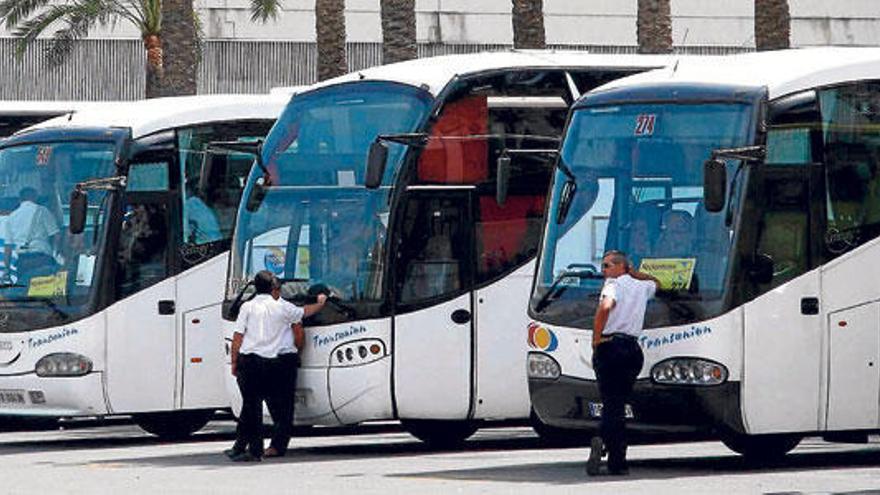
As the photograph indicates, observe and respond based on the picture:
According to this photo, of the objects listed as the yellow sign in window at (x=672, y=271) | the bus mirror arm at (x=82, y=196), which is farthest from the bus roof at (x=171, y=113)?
the yellow sign in window at (x=672, y=271)

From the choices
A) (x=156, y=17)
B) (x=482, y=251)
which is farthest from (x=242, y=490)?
(x=156, y=17)

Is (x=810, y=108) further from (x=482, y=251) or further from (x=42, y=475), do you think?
(x=42, y=475)

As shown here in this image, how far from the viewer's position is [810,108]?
18.2m

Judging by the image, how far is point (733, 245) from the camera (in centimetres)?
1764

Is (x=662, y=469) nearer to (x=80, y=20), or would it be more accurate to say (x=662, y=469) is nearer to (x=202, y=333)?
(x=202, y=333)

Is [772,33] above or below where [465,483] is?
above

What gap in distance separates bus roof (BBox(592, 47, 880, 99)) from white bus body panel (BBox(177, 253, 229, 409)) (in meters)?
5.53

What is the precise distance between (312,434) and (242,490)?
7.66m

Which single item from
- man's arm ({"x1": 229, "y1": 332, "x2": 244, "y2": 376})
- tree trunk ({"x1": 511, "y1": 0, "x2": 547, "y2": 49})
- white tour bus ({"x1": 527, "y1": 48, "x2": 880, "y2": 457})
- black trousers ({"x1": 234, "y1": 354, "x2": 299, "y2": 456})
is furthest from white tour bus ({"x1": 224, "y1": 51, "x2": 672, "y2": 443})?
tree trunk ({"x1": 511, "y1": 0, "x2": 547, "y2": 49})

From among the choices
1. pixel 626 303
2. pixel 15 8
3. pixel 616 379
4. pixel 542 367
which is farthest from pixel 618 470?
pixel 15 8

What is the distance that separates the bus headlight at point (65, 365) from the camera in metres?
22.6

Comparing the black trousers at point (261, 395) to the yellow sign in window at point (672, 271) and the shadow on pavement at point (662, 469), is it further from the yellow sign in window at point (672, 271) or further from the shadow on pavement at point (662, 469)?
the yellow sign in window at point (672, 271)

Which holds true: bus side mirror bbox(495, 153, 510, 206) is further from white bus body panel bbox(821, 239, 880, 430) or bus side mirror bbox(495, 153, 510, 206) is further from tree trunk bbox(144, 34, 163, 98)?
tree trunk bbox(144, 34, 163, 98)

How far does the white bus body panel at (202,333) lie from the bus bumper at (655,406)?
5.27m
